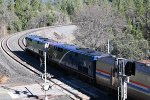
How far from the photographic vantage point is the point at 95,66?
2747cm

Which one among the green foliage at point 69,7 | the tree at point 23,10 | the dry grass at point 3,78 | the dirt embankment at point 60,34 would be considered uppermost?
the green foliage at point 69,7

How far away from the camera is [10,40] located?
63.5 meters

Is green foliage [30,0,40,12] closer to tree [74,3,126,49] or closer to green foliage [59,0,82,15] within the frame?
green foliage [59,0,82,15]

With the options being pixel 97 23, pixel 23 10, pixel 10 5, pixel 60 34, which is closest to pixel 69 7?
pixel 23 10

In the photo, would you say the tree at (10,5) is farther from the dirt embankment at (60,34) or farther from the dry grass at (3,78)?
the dry grass at (3,78)

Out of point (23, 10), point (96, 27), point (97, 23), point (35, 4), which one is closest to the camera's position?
point (96, 27)

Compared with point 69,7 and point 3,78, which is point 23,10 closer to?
point 69,7

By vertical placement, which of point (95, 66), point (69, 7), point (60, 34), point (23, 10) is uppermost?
point (69, 7)

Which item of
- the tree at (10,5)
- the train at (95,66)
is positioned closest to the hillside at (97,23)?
the tree at (10,5)

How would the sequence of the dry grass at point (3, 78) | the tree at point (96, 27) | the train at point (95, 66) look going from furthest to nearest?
1. the tree at point (96, 27)
2. the dry grass at point (3, 78)
3. the train at point (95, 66)

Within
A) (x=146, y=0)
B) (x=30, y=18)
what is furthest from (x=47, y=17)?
(x=146, y=0)

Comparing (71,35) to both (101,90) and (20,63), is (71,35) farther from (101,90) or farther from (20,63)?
(101,90)

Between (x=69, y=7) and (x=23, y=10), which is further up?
(x=69, y=7)

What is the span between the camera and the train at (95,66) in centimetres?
2144
